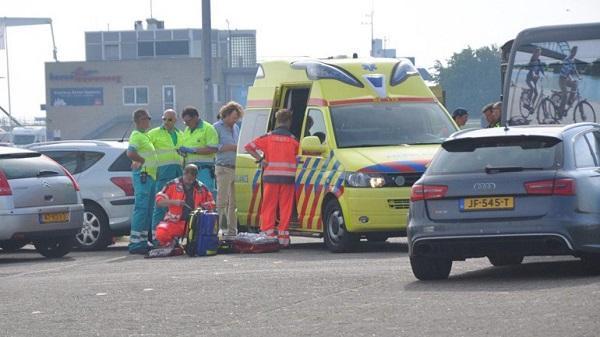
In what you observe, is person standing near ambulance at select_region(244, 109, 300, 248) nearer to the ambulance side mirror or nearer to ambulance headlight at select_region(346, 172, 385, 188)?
the ambulance side mirror

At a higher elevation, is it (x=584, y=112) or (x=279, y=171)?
(x=584, y=112)

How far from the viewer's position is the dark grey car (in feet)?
47.4

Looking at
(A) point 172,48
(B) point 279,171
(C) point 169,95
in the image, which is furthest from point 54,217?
(A) point 172,48

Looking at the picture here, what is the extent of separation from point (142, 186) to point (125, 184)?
1623 millimetres

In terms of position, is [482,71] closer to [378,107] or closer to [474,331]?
[378,107]

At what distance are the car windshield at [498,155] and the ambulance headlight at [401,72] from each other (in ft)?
20.0

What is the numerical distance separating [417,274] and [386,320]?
306cm

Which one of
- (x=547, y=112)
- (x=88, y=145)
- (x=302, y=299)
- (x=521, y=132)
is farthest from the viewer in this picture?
(x=88, y=145)

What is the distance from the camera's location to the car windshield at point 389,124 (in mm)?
20452

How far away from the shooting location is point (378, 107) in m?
20.9

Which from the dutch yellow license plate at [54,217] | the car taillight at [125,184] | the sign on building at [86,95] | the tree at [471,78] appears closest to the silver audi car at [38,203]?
the dutch yellow license plate at [54,217]

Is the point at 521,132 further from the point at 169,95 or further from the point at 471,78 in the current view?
the point at 471,78

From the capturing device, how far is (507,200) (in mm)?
14570

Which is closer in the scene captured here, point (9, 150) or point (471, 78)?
point (9, 150)
